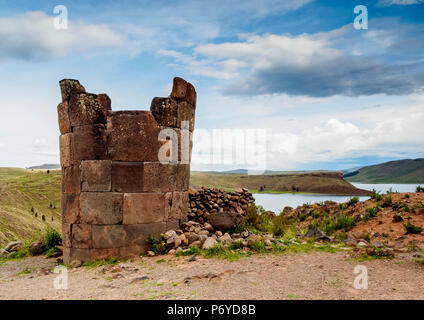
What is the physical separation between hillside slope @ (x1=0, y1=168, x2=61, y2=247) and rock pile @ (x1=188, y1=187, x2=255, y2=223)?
46.8 ft

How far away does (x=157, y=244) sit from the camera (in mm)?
7969

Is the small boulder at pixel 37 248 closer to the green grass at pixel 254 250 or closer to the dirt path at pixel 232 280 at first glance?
the dirt path at pixel 232 280

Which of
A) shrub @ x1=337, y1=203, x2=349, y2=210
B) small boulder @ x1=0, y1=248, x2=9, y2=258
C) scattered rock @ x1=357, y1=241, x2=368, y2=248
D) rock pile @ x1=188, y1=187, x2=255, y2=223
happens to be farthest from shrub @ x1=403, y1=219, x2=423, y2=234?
small boulder @ x1=0, y1=248, x2=9, y2=258

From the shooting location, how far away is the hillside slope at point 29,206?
21141 mm

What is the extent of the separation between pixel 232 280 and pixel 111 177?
13.6ft

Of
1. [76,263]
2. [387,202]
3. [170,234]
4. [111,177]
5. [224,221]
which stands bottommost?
[76,263]

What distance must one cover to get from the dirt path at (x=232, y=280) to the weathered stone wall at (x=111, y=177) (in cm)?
74

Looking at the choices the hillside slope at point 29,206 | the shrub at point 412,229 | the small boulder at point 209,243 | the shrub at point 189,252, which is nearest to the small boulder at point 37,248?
the shrub at point 189,252

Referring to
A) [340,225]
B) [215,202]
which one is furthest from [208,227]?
[340,225]

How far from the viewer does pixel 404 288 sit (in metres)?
4.94

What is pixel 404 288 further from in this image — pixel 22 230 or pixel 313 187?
pixel 313 187

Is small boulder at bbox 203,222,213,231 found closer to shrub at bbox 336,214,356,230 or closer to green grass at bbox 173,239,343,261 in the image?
green grass at bbox 173,239,343,261

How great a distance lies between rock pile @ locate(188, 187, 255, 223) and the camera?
9.98 meters

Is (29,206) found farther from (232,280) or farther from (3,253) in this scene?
(232,280)
